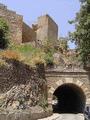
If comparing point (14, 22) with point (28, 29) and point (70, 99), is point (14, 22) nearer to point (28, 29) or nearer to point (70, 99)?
point (28, 29)

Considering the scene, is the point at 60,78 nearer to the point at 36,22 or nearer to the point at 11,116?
A: the point at 11,116

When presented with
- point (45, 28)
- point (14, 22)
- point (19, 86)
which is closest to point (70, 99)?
point (45, 28)

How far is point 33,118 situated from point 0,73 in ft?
12.7

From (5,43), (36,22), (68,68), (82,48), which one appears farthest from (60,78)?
(36,22)

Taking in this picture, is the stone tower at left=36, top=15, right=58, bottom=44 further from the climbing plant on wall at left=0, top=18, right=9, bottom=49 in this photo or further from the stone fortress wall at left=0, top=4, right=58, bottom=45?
the climbing plant on wall at left=0, top=18, right=9, bottom=49

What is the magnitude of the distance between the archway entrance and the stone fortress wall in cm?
620

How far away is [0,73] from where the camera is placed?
92.0 ft

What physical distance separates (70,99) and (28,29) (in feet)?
31.9

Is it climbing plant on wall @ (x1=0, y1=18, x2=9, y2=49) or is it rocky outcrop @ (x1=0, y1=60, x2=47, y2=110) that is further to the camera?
climbing plant on wall @ (x1=0, y1=18, x2=9, y2=49)

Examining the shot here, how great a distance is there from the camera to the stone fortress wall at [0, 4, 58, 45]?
4297 centimetres

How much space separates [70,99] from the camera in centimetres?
4800

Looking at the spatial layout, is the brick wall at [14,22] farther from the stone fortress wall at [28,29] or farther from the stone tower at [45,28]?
the stone tower at [45,28]

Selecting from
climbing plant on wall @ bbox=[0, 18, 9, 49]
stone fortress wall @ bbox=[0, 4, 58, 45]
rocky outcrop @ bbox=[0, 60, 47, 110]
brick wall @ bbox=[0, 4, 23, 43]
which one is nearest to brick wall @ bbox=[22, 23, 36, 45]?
stone fortress wall @ bbox=[0, 4, 58, 45]

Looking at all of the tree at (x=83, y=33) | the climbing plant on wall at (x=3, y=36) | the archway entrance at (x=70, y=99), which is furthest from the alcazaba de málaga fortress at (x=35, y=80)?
the climbing plant on wall at (x=3, y=36)
